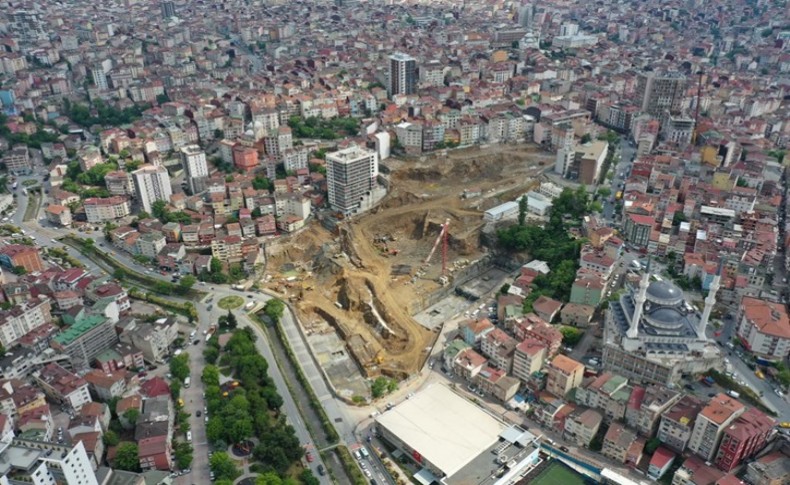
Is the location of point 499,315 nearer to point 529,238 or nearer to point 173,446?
point 529,238

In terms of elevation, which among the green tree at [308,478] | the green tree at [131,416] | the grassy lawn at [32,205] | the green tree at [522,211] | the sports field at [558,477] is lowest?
the sports field at [558,477]

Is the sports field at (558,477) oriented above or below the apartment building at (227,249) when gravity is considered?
below

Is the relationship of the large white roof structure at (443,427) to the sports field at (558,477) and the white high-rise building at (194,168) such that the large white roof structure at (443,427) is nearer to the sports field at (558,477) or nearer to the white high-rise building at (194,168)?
the sports field at (558,477)

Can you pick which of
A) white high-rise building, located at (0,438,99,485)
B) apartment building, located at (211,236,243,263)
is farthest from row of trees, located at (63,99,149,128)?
white high-rise building, located at (0,438,99,485)

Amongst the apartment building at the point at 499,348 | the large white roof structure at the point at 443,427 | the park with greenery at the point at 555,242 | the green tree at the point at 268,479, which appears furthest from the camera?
the park with greenery at the point at 555,242

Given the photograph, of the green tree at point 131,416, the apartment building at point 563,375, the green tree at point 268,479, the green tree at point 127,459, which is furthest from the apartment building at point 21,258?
the apartment building at point 563,375

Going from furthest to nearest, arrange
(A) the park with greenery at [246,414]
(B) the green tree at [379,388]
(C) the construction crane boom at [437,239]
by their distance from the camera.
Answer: (C) the construction crane boom at [437,239] → (B) the green tree at [379,388] → (A) the park with greenery at [246,414]
